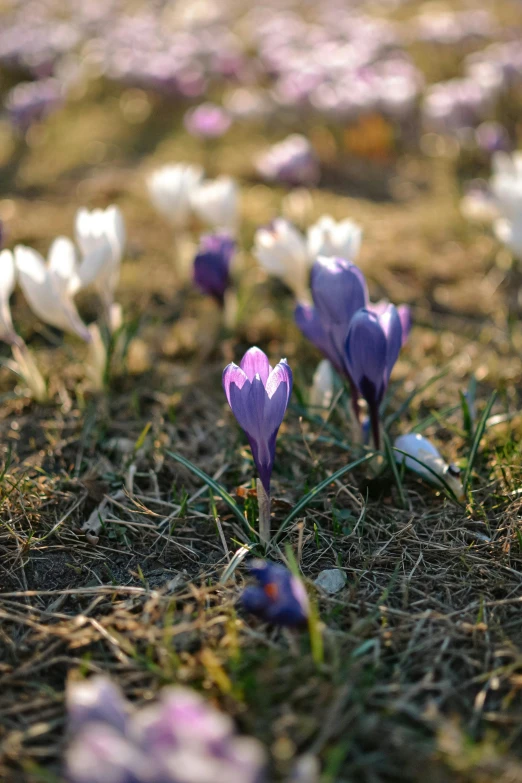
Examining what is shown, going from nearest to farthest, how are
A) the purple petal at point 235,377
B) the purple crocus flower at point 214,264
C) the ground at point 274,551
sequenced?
the ground at point 274,551 → the purple petal at point 235,377 → the purple crocus flower at point 214,264

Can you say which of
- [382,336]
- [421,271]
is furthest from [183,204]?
[382,336]

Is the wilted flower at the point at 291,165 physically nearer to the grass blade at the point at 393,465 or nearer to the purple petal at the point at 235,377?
the grass blade at the point at 393,465

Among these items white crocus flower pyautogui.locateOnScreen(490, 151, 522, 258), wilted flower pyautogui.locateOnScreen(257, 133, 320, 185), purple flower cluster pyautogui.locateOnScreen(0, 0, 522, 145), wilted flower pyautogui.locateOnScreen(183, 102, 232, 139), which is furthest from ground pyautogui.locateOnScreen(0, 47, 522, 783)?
wilted flower pyautogui.locateOnScreen(183, 102, 232, 139)

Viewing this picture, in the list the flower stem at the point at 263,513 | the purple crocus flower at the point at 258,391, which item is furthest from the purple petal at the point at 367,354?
the flower stem at the point at 263,513

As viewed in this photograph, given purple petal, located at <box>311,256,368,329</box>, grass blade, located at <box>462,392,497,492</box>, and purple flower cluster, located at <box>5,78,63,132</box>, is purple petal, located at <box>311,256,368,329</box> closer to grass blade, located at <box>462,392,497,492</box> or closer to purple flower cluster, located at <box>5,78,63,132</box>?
grass blade, located at <box>462,392,497,492</box>

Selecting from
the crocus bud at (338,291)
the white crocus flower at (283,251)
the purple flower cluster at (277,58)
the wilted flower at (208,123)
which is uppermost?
the crocus bud at (338,291)

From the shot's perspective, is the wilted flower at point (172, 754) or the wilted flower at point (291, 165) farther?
the wilted flower at point (291, 165)
